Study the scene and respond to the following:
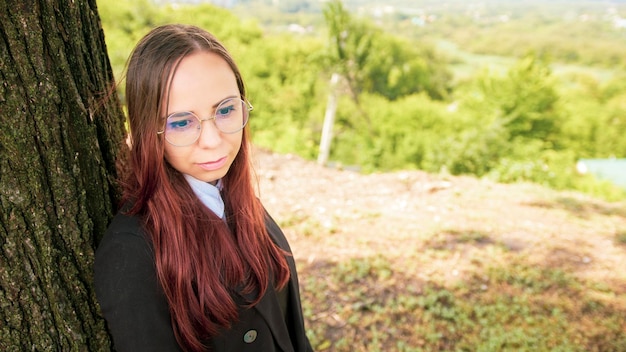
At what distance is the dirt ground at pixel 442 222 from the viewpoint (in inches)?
173

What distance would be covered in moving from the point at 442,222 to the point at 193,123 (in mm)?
4459

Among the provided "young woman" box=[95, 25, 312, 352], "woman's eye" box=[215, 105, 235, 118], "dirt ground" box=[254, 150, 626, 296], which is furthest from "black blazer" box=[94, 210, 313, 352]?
"dirt ground" box=[254, 150, 626, 296]

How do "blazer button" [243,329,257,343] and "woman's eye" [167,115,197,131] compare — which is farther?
"blazer button" [243,329,257,343]

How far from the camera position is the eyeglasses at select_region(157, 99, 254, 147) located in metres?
1.24

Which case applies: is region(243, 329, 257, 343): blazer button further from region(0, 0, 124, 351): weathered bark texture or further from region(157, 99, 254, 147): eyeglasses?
region(157, 99, 254, 147): eyeglasses

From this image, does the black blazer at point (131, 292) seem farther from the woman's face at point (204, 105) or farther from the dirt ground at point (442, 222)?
the dirt ground at point (442, 222)

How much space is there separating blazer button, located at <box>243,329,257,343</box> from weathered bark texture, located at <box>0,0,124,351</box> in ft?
1.47

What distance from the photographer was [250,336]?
145 cm

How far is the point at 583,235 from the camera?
506 cm

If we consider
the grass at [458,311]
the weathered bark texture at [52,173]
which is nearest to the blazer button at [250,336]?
the weathered bark texture at [52,173]

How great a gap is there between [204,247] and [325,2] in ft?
59.4

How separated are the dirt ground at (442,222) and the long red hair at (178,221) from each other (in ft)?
9.65

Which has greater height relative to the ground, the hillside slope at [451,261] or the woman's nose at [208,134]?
the woman's nose at [208,134]

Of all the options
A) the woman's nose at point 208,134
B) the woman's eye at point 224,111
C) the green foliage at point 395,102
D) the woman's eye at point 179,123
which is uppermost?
the woman's eye at point 224,111
